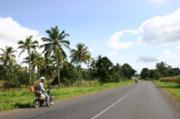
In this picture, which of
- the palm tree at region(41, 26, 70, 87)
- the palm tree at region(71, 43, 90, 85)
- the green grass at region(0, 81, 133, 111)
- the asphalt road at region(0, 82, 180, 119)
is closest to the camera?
the asphalt road at region(0, 82, 180, 119)

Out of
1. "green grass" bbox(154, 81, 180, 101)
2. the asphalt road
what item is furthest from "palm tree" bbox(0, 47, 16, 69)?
the asphalt road

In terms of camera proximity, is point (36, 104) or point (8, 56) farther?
point (8, 56)

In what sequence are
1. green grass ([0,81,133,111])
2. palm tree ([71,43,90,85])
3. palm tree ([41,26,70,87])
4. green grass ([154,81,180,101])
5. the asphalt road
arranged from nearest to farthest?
the asphalt road
green grass ([0,81,133,111])
green grass ([154,81,180,101])
palm tree ([41,26,70,87])
palm tree ([71,43,90,85])

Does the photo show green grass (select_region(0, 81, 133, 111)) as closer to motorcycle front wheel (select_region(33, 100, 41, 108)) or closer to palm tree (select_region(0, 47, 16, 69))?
motorcycle front wheel (select_region(33, 100, 41, 108))

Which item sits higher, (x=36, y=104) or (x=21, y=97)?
(x=21, y=97)

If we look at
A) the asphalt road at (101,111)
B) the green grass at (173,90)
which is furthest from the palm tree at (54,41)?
the asphalt road at (101,111)

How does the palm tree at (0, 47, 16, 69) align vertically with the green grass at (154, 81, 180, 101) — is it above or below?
above

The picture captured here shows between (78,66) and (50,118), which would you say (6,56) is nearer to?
(78,66)

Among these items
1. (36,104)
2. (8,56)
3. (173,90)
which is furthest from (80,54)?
(36,104)

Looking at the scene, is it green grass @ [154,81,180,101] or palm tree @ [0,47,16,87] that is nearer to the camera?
green grass @ [154,81,180,101]

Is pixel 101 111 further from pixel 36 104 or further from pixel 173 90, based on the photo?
pixel 173 90

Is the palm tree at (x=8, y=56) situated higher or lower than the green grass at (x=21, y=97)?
higher

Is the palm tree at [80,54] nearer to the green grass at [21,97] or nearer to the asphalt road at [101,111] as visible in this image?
the green grass at [21,97]

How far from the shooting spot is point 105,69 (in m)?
121
